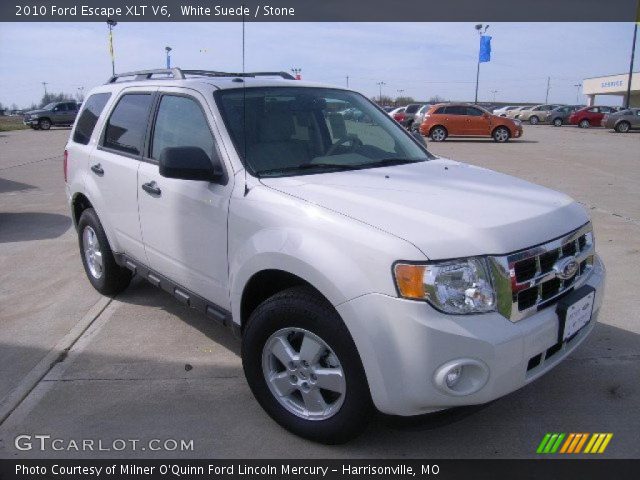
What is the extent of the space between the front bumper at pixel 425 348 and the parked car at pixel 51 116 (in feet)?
120

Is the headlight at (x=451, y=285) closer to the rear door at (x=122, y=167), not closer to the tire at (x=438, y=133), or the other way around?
the rear door at (x=122, y=167)

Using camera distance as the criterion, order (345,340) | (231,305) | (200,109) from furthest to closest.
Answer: (200,109) < (231,305) < (345,340)

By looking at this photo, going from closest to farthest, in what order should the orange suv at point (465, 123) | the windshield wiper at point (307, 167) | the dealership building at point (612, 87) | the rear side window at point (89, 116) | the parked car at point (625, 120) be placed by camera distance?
the windshield wiper at point (307, 167), the rear side window at point (89, 116), the orange suv at point (465, 123), the parked car at point (625, 120), the dealership building at point (612, 87)

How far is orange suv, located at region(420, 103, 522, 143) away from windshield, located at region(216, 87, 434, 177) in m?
21.4

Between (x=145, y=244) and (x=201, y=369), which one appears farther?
(x=145, y=244)

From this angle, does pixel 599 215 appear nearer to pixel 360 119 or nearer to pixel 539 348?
pixel 360 119

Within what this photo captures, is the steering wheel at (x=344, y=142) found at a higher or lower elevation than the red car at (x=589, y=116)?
lower

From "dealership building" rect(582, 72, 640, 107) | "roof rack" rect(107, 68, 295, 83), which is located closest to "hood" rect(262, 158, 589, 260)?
"roof rack" rect(107, 68, 295, 83)

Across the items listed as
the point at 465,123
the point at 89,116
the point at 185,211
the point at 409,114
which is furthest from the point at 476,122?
the point at 185,211

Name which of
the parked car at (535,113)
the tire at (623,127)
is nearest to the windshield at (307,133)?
the tire at (623,127)

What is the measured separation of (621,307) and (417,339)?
3.09 meters

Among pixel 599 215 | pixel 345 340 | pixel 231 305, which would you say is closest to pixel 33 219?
pixel 231 305

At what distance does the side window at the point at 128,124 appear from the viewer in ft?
13.2

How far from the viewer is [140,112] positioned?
13.4 feet
